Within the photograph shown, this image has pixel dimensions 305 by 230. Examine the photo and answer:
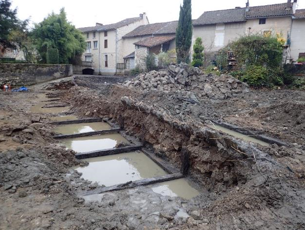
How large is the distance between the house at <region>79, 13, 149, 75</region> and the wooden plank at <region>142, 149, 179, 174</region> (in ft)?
91.9

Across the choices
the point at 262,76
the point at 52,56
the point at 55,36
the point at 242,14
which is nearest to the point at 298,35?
the point at 242,14

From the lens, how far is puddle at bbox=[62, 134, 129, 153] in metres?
7.84

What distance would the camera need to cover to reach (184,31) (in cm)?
2422

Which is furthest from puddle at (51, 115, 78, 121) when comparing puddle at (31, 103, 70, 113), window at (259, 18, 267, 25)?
window at (259, 18, 267, 25)

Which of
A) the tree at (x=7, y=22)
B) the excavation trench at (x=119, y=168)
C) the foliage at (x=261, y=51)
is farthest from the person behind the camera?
the tree at (x=7, y=22)

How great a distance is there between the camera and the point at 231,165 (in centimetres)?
467

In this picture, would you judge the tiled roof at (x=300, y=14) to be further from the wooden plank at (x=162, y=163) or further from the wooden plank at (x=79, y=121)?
the wooden plank at (x=162, y=163)

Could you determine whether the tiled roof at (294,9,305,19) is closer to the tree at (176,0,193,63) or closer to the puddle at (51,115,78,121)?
the tree at (176,0,193,63)

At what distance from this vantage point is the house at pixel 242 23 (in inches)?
882

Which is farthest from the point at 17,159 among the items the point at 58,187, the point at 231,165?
the point at 231,165

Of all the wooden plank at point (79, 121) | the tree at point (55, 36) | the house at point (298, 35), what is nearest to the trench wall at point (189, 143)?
the wooden plank at point (79, 121)

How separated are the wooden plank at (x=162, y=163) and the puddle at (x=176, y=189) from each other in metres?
0.48

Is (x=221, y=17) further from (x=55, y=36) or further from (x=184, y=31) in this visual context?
(x=55, y=36)

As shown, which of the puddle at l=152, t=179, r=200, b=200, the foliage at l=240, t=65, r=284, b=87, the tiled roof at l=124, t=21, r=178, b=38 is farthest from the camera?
the tiled roof at l=124, t=21, r=178, b=38
